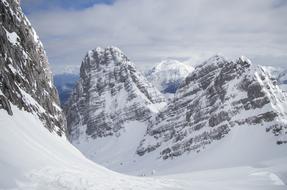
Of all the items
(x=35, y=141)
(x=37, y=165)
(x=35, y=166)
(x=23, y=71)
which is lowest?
(x=35, y=166)

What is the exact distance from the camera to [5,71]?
237 ft

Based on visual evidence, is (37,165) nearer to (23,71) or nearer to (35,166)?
(35,166)

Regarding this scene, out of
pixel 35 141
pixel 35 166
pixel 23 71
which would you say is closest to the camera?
pixel 35 166

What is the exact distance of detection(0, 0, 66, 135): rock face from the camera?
235 feet

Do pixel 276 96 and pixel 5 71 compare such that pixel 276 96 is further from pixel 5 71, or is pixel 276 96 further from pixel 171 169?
pixel 5 71

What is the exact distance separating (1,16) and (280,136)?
11729 centimetres

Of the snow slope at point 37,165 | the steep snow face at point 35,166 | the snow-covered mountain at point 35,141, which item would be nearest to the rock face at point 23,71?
the snow-covered mountain at point 35,141

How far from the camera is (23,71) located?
279ft

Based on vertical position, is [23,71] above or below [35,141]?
above

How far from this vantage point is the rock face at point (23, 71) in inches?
2822

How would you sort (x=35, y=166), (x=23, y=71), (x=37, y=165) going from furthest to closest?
(x=23, y=71), (x=37, y=165), (x=35, y=166)

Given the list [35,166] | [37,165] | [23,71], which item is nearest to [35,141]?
[37,165]

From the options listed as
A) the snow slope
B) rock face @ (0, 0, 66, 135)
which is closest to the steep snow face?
the snow slope

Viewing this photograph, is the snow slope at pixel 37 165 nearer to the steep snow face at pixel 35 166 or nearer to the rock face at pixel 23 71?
the steep snow face at pixel 35 166
